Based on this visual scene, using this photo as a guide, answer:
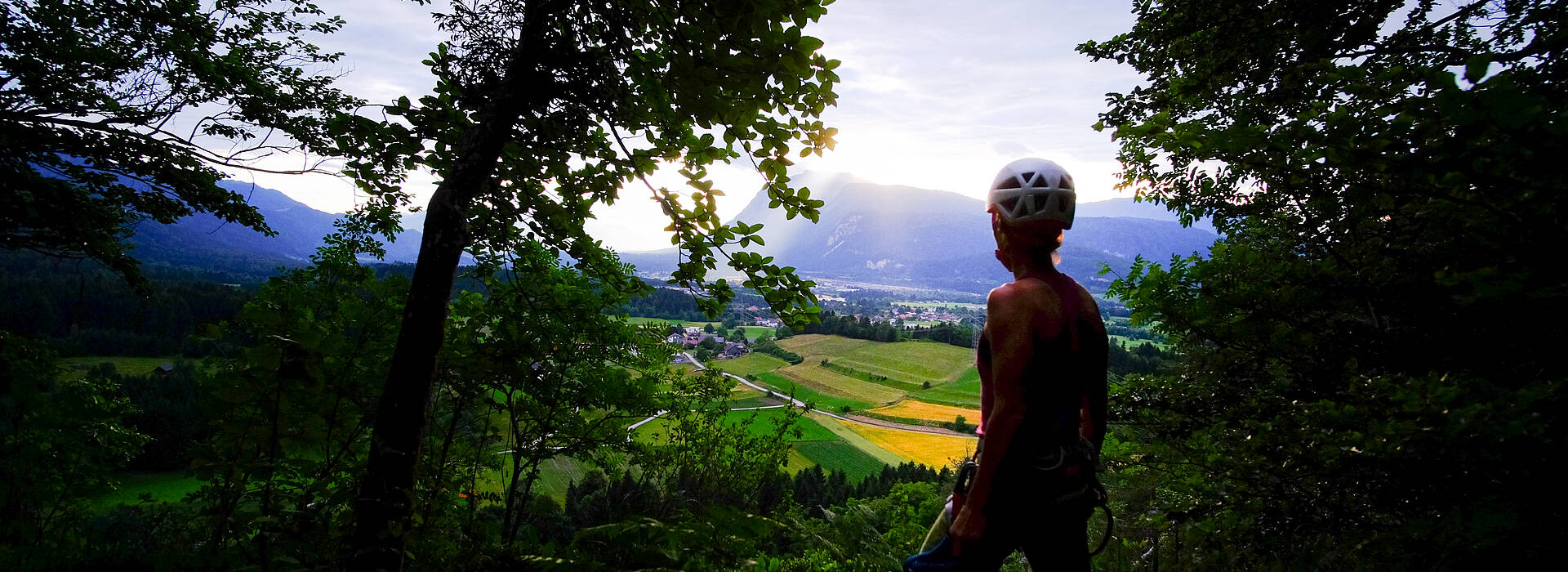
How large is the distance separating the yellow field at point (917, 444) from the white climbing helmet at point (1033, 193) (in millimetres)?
49838

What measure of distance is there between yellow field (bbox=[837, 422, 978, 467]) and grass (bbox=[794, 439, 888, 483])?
12.8ft

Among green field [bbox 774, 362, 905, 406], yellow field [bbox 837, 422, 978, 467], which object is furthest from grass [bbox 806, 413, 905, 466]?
green field [bbox 774, 362, 905, 406]

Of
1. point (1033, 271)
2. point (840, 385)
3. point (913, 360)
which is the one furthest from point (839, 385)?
point (1033, 271)

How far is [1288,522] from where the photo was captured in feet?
12.5

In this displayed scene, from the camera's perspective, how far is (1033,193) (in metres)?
2.55

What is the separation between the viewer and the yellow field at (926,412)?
64.0 m

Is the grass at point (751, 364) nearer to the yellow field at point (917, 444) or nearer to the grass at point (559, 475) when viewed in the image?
the yellow field at point (917, 444)

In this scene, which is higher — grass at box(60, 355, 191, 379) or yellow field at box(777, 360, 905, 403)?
grass at box(60, 355, 191, 379)

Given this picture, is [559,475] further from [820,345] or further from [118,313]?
[820,345]

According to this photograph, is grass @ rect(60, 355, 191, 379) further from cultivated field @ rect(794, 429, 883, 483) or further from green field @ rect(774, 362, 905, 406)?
green field @ rect(774, 362, 905, 406)

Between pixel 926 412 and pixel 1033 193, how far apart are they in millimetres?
67156

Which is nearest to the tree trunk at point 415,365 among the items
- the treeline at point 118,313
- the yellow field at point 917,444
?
the yellow field at point 917,444

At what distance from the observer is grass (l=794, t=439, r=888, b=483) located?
46625 millimetres

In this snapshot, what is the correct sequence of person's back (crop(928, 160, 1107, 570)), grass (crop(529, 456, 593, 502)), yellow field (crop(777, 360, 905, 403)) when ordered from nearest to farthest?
1. person's back (crop(928, 160, 1107, 570))
2. grass (crop(529, 456, 593, 502))
3. yellow field (crop(777, 360, 905, 403))
